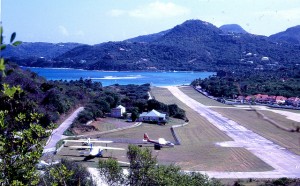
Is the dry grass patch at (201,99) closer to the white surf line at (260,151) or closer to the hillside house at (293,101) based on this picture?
the hillside house at (293,101)

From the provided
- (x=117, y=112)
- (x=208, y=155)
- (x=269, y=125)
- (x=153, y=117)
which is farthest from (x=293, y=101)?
(x=208, y=155)

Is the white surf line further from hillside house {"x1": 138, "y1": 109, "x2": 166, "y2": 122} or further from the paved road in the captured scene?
the paved road

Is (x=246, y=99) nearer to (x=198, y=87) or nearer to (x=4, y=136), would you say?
(x=198, y=87)

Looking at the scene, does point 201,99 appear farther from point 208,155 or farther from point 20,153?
point 20,153

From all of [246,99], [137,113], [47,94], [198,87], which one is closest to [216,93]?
[246,99]

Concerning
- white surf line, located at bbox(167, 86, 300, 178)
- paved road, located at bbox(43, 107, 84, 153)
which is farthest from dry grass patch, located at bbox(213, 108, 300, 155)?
paved road, located at bbox(43, 107, 84, 153)
